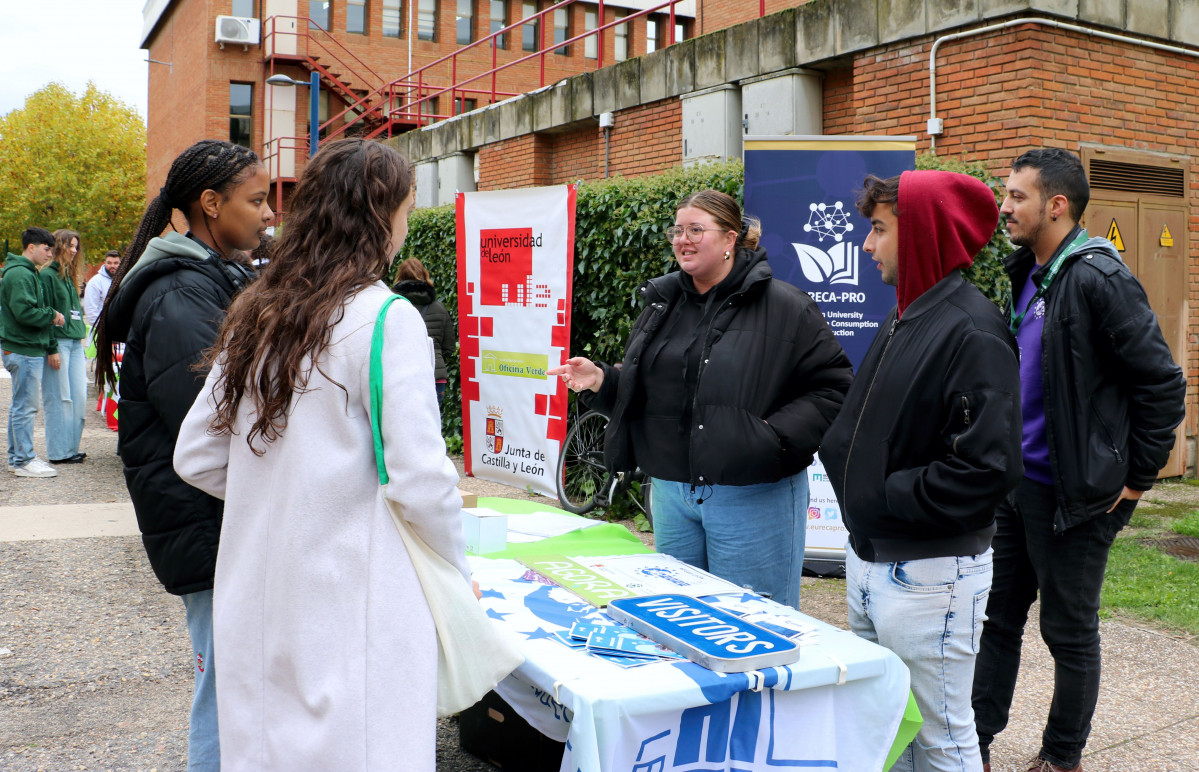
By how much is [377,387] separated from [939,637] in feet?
5.04

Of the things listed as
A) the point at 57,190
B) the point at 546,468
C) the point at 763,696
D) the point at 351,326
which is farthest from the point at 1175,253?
the point at 57,190

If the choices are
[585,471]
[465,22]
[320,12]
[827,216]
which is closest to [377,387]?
[827,216]

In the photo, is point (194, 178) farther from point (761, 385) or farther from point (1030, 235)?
point (1030, 235)

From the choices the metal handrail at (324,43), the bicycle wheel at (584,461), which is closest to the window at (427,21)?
the metal handrail at (324,43)

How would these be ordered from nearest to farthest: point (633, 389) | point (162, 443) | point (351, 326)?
point (351, 326)
point (162, 443)
point (633, 389)

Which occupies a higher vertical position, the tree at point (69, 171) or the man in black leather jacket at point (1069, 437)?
the tree at point (69, 171)

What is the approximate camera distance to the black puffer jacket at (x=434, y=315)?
8.77m

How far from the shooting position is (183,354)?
8.00 feet

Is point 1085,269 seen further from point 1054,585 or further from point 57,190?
point 57,190

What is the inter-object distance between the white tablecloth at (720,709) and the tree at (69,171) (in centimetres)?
4204

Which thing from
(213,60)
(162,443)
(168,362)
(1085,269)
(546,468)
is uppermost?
(213,60)

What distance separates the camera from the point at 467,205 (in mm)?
8219

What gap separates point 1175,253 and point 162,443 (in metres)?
9.12

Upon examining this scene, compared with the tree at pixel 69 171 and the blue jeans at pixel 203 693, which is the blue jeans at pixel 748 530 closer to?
the blue jeans at pixel 203 693
